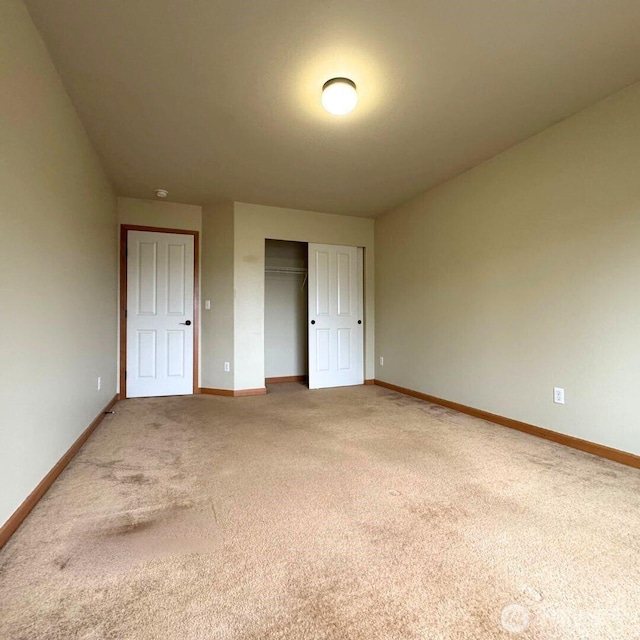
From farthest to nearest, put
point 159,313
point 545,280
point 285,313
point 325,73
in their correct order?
point 285,313, point 159,313, point 545,280, point 325,73

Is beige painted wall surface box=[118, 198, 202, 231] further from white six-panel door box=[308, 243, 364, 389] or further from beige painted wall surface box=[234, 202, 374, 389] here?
white six-panel door box=[308, 243, 364, 389]

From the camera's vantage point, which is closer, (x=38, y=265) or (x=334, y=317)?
(x=38, y=265)

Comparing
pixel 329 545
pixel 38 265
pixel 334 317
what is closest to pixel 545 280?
pixel 329 545

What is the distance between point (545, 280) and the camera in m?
2.75

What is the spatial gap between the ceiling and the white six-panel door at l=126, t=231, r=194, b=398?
119cm

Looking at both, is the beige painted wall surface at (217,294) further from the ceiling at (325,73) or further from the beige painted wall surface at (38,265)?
the beige painted wall surface at (38,265)

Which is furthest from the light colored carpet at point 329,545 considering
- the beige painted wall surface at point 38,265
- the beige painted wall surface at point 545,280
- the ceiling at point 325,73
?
the ceiling at point 325,73

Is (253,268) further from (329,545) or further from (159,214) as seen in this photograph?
(329,545)

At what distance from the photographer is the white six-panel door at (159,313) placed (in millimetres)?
4273

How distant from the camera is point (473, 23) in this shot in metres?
1.76

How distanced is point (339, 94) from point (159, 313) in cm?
334

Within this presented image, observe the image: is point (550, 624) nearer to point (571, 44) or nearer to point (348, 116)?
point (571, 44)

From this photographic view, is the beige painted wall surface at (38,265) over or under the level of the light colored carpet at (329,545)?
over

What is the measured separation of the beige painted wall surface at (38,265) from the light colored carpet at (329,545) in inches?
13.4
